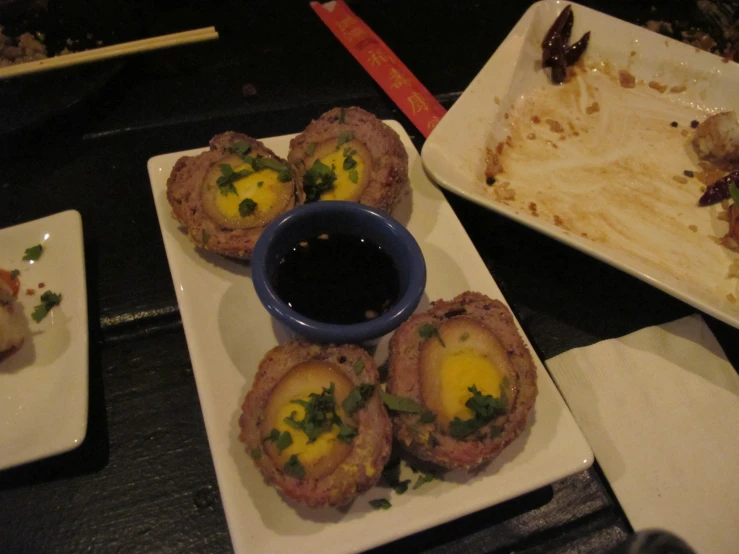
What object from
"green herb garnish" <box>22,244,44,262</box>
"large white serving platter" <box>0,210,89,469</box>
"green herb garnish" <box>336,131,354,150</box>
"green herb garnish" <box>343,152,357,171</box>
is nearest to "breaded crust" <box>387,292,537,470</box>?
"green herb garnish" <box>343,152,357,171</box>

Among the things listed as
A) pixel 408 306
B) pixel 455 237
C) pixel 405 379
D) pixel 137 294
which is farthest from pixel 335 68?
pixel 405 379

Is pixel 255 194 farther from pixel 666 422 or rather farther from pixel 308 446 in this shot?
pixel 666 422

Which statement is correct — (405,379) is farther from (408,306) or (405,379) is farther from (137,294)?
(137,294)

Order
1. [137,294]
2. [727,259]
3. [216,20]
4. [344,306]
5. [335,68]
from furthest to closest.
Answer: [216,20] → [335,68] → [727,259] → [137,294] → [344,306]

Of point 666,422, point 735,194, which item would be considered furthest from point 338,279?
point 735,194

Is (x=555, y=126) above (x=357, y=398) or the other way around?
above

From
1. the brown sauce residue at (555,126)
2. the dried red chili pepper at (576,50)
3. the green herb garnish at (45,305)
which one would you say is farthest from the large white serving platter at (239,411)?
the dried red chili pepper at (576,50)

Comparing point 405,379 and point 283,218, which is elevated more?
point 283,218
